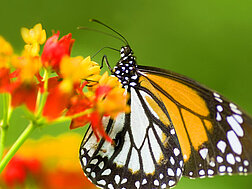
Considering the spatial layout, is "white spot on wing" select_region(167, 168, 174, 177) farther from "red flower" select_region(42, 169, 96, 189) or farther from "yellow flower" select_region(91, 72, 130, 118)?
"yellow flower" select_region(91, 72, 130, 118)

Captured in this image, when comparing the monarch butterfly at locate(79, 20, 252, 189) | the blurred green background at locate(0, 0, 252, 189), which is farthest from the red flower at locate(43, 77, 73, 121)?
the blurred green background at locate(0, 0, 252, 189)

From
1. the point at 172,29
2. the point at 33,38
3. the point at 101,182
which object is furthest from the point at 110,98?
the point at 172,29

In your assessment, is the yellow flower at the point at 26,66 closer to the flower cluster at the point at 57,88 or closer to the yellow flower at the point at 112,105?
the flower cluster at the point at 57,88

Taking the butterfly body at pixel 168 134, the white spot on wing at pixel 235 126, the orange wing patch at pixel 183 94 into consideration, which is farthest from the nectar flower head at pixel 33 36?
the white spot on wing at pixel 235 126

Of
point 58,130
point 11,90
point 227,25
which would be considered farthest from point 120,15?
point 11,90

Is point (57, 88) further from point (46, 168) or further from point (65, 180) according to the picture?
point (46, 168)
